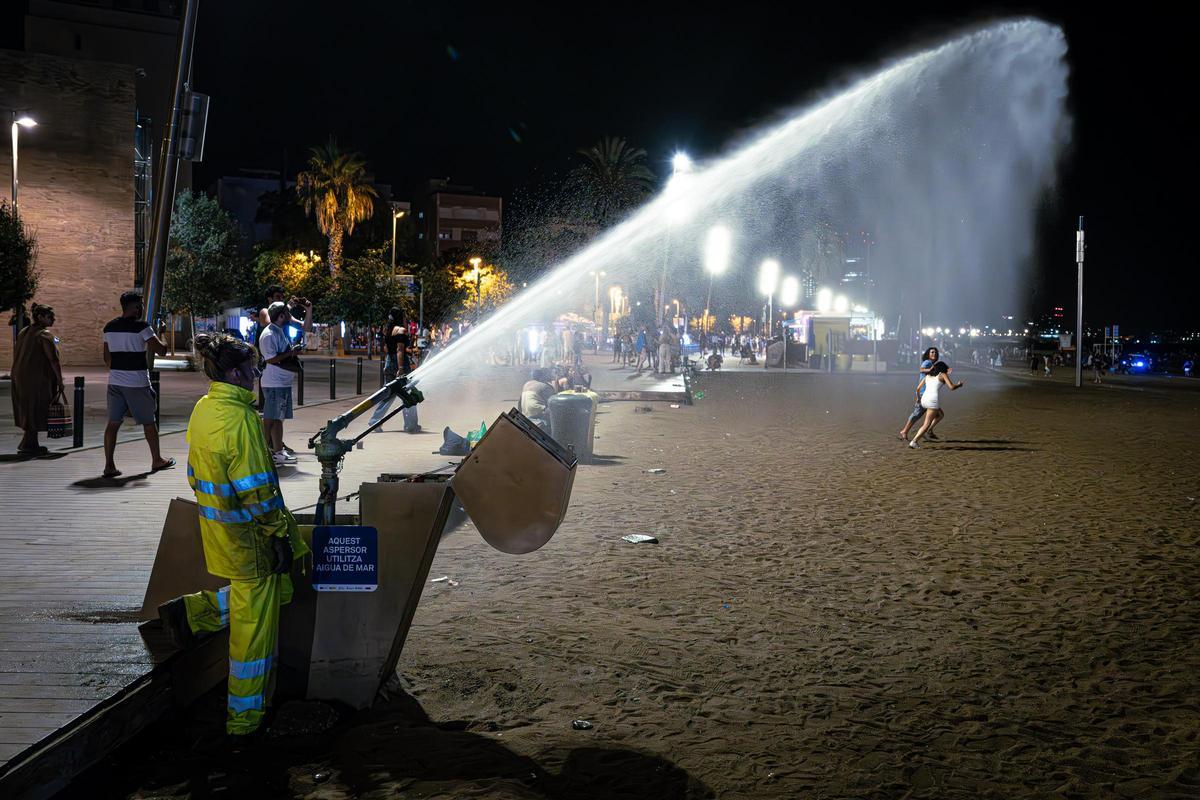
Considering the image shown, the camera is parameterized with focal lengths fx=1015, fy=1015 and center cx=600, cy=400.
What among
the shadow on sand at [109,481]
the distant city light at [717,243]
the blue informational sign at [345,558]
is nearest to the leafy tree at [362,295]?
the distant city light at [717,243]

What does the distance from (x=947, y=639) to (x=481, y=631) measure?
8.69 ft

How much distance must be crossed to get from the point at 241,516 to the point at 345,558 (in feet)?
1.68

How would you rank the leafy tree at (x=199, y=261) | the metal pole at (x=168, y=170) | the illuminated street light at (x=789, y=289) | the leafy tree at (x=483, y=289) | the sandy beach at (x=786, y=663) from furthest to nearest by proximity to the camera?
the illuminated street light at (x=789, y=289) → the leafy tree at (x=483, y=289) → the leafy tree at (x=199, y=261) → the metal pole at (x=168, y=170) → the sandy beach at (x=786, y=663)

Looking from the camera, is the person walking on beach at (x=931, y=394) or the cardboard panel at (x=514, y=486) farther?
the person walking on beach at (x=931, y=394)

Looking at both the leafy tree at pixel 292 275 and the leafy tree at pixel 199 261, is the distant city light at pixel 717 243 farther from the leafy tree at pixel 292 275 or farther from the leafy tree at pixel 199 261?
the leafy tree at pixel 199 261

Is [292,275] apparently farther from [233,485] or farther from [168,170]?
[233,485]

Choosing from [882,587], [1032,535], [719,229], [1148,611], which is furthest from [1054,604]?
[719,229]

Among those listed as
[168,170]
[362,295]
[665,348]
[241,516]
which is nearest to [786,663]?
[241,516]

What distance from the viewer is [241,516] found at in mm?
4051

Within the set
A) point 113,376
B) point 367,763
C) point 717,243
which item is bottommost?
point 367,763

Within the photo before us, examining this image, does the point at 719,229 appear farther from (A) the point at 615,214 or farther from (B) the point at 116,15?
(B) the point at 116,15

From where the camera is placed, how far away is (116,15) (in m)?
60.7

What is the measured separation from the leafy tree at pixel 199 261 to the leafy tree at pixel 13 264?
61.8 feet

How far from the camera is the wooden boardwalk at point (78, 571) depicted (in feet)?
13.0
